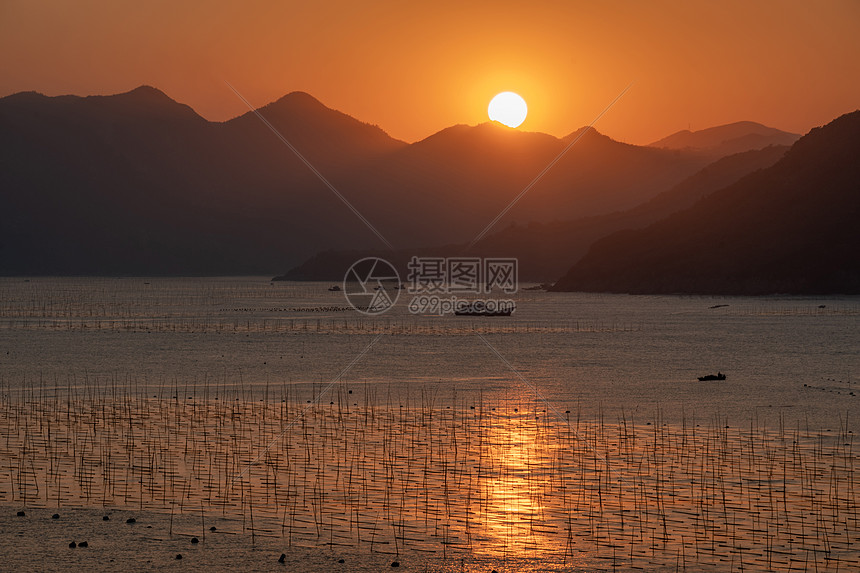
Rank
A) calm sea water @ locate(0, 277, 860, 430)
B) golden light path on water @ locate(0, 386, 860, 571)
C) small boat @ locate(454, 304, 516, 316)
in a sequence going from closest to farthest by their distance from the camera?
golden light path on water @ locate(0, 386, 860, 571) < calm sea water @ locate(0, 277, 860, 430) < small boat @ locate(454, 304, 516, 316)

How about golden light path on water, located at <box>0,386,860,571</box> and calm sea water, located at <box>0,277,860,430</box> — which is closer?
golden light path on water, located at <box>0,386,860,571</box>

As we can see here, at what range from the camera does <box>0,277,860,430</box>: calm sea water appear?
4316 cm

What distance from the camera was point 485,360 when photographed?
215ft

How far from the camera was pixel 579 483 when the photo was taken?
24.4 m

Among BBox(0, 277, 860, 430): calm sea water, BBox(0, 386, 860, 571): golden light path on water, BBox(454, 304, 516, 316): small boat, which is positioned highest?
BBox(454, 304, 516, 316): small boat

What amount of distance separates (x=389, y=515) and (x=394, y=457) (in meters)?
6.49

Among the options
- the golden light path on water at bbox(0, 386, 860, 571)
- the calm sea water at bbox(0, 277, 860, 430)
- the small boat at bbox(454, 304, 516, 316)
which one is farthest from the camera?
the small boat at bbox(454, 304, 516, 316)

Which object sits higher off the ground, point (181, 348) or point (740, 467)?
point (181, 348)

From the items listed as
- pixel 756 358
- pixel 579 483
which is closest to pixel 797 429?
pixel 579 483

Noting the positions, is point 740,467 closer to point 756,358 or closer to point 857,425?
point 857,425

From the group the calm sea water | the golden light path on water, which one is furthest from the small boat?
the golden light path on water

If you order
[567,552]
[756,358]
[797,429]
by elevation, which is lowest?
[567,552]

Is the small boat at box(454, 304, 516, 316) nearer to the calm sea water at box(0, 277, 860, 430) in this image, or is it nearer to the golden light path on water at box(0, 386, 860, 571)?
the calm sea water at box(0, 277, 860, 430)

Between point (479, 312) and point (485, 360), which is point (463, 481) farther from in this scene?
point (479, 312)
